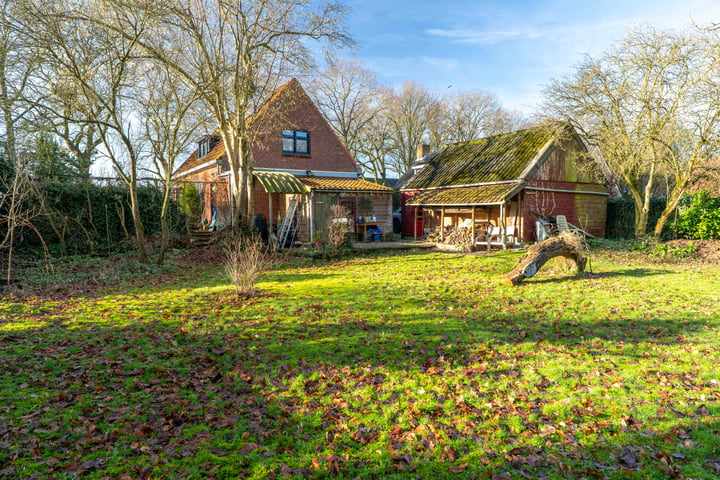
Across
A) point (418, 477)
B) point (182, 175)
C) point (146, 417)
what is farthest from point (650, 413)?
point (182, 175)

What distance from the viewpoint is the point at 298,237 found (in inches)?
788

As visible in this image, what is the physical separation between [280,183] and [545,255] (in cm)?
1235

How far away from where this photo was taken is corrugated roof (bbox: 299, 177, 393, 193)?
19.7m

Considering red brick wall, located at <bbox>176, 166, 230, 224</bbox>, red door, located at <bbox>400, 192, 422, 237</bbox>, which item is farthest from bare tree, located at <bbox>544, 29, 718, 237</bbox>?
red brick wall, located at <bbox>176, 166, 230, 224</bbox>

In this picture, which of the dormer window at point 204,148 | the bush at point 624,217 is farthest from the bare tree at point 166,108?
the bush at point 624,217

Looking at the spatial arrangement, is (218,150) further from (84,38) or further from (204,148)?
(84,38)

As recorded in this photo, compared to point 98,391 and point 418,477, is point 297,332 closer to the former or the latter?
point 98,391

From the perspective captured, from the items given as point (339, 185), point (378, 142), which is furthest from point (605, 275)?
point (378, 142)

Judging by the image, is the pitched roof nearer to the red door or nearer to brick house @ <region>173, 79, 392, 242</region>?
brick house @ <region>173, 79, 392, 242</region>

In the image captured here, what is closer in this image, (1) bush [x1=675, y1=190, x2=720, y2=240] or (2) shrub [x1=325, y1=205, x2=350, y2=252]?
(2) shrub [x1=325, y1=205, x2=350, y2=252]

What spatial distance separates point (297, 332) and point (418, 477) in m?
3.91

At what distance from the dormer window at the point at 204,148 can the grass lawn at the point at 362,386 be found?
19483 millimetres

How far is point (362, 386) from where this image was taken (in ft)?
16.6

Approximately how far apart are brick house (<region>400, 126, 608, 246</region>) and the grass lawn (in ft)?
36.4
